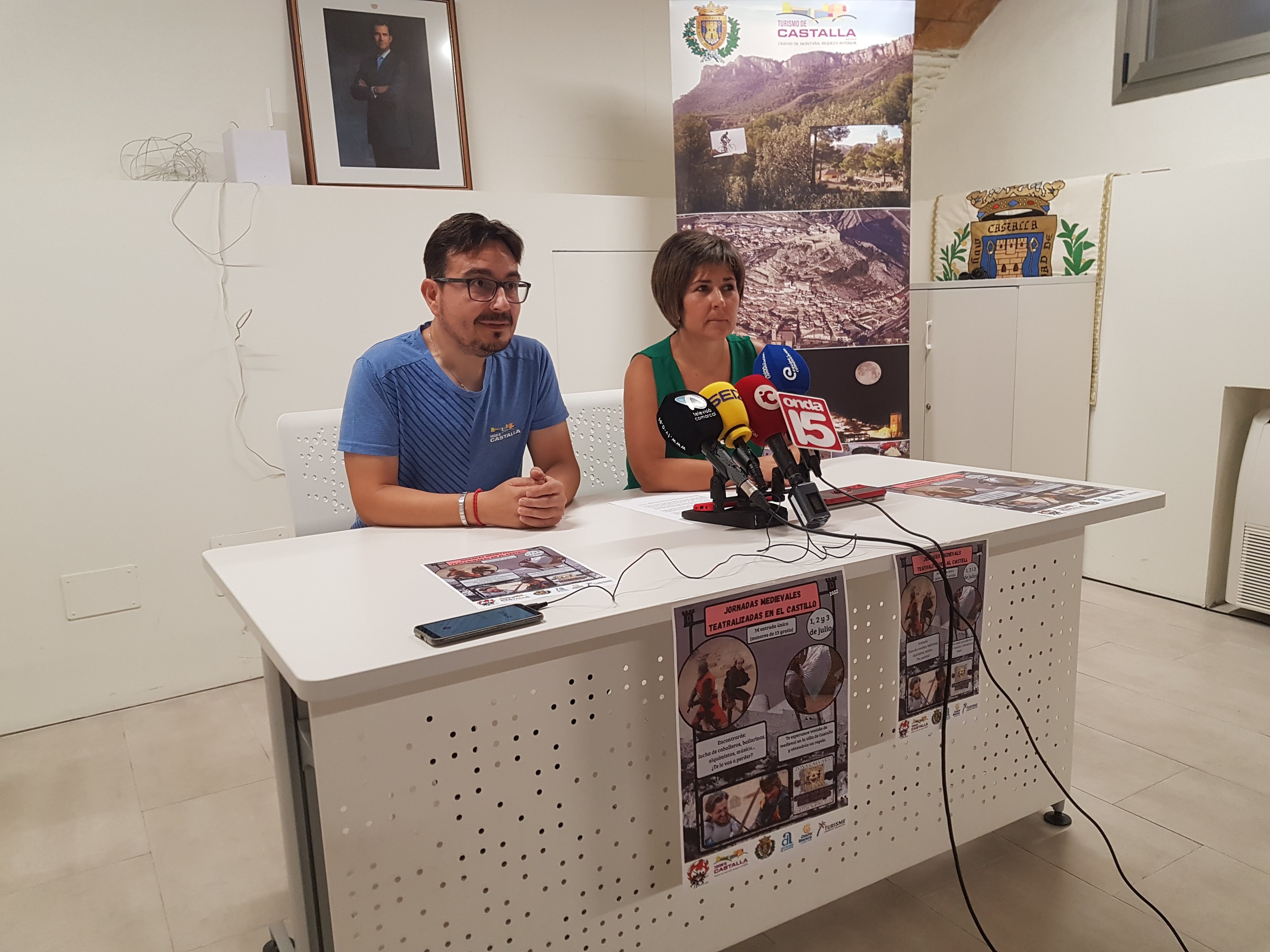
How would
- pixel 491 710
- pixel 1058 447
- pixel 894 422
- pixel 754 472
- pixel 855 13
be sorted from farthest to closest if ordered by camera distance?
pixel 1058 447
pixel 894 422
pixel 855 13
pixel 754 472
pixel 491 710

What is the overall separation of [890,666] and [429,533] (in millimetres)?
858

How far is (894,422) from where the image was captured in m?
3.34

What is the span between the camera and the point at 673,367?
2.04m

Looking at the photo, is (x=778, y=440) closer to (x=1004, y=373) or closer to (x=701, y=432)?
(x=701, y=432)

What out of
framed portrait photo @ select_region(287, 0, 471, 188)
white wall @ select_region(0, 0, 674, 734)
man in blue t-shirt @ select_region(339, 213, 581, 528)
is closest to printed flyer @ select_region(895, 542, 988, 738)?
man in blue t-shirt @ select_region(339, 213, 581, 528)

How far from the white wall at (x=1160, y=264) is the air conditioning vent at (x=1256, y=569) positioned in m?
0.14

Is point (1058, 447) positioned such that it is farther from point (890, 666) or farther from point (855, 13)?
point (890, 666)

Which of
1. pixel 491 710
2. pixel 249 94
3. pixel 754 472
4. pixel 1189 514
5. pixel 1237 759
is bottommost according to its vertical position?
pixel 1237 759

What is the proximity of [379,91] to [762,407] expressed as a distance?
7.16 feet

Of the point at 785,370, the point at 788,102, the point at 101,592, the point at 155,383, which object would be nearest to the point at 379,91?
the point at 155,383

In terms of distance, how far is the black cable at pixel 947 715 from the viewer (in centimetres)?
146

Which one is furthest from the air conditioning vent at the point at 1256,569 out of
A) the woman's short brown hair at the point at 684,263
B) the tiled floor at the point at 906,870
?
the woman's short brown hair at the point at 684,263

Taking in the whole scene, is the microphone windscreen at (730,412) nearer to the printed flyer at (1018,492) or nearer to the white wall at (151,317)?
the printed flyer at (1018,492)

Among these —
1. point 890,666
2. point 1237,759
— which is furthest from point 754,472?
point 1237,759
